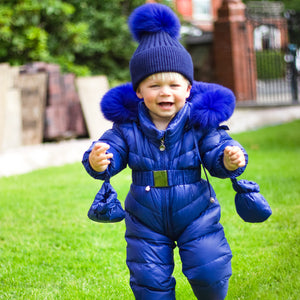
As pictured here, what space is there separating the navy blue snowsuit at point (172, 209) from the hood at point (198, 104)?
5 cm

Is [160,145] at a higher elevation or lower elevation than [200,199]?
higher

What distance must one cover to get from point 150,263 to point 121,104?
843mm

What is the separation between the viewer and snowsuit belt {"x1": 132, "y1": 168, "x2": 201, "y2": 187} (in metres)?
2.57

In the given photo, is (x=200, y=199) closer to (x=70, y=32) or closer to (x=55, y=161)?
(x=55, y=161)

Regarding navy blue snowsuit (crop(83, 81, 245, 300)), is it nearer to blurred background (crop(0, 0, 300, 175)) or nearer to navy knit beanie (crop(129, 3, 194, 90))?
navy knit beanie (crop(129, 3, 194, 90))

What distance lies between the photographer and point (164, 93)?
8.43 feet

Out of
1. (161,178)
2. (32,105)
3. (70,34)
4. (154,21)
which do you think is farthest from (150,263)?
(70,34)

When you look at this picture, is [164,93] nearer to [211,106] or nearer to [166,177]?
[211,106]

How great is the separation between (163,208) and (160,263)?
0.87 feet

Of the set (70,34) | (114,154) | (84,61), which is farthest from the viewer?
(84,61)

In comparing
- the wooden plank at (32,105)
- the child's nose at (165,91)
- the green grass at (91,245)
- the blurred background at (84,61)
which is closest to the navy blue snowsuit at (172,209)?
the child's nose at (165,91)

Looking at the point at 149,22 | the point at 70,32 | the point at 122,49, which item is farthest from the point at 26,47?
the point at 149,22

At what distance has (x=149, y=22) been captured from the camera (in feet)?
8.72

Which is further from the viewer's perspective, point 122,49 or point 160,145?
point 122,49
